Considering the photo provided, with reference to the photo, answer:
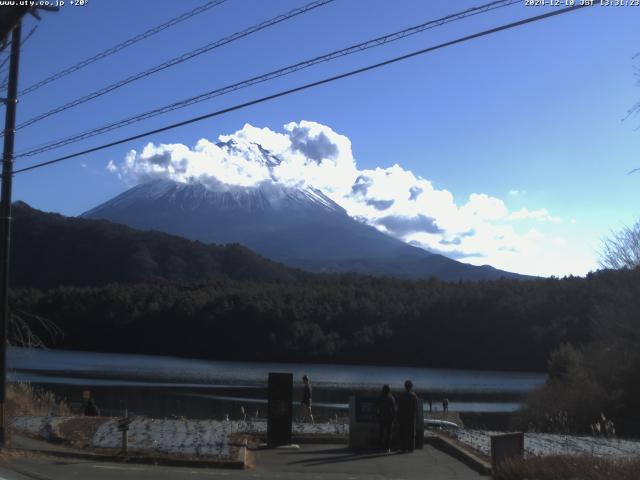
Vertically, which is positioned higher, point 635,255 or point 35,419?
point 635,255

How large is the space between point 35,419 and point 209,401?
1178 inches

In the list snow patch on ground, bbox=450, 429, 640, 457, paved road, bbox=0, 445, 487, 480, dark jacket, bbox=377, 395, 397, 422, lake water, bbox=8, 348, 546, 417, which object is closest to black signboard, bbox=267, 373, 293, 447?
paved road, bbox=0, 445, 487, 480

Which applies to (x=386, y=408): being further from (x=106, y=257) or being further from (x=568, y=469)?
(x=106, y=257)

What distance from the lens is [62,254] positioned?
542ft

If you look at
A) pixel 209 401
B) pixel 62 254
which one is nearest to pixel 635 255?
pixel 209 401

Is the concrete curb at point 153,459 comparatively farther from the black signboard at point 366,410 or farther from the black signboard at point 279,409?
the black signboard at point 366,410

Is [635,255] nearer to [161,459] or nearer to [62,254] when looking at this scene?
[161,459]

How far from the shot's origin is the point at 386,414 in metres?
16.4

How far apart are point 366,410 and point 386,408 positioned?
2.46 feet

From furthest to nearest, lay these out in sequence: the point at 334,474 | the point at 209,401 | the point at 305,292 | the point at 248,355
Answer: the point at 305,292
the point at 248,355
the point at 209,401
the point at 334,474

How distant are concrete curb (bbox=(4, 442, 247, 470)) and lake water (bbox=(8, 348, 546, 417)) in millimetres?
21952

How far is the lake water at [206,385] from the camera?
151ft

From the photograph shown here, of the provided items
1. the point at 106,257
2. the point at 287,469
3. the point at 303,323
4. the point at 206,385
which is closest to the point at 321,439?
the point at 287,469

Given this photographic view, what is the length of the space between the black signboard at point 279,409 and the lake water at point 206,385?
69.6 ft
